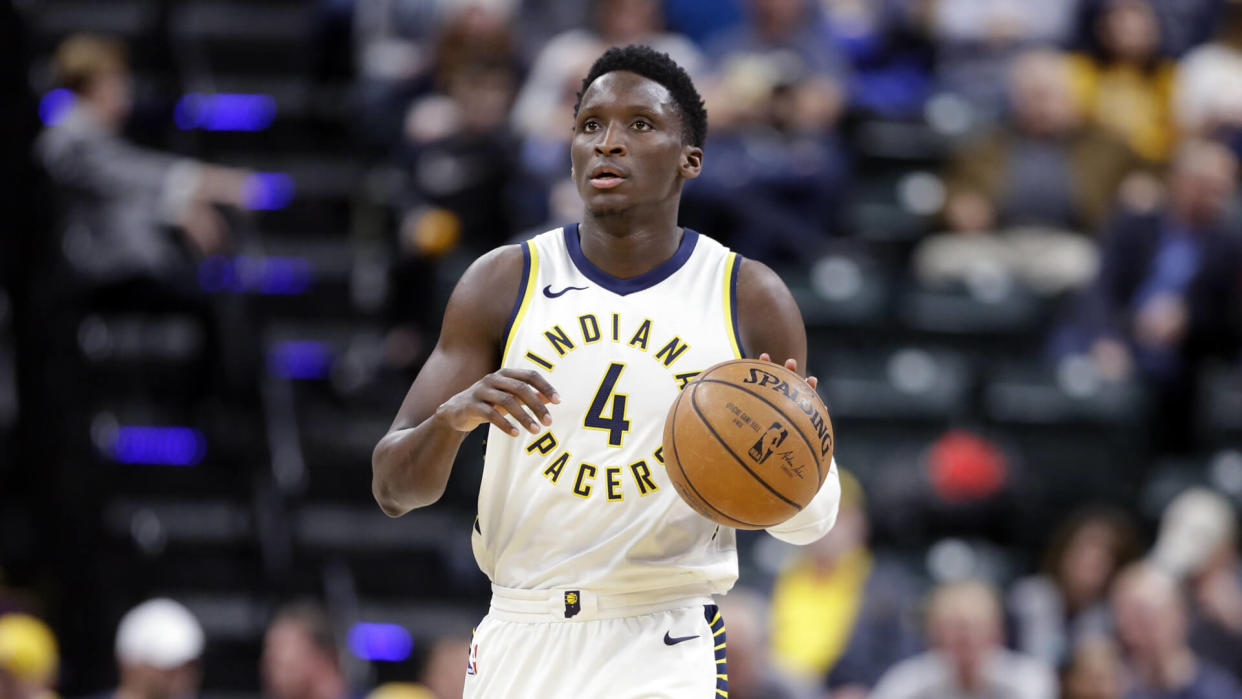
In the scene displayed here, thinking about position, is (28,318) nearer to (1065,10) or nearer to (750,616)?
(750,616)

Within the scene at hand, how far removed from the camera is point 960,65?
11805 millimetres

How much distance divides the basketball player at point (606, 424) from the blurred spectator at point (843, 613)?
4085mm

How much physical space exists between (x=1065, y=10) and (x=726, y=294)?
8.33 meters

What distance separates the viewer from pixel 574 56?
10617 millimetres

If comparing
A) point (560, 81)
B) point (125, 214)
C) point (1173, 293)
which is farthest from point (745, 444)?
point (1173, 293)

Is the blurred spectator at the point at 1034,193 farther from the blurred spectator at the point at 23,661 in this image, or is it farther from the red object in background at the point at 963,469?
the blurred spectator at the point at 23,661

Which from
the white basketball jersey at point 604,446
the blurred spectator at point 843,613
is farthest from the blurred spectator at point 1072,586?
the white basketball jersey at point 604,446

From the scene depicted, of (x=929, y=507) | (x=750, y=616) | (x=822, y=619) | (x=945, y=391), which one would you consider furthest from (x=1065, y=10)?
(x=750, y=616)

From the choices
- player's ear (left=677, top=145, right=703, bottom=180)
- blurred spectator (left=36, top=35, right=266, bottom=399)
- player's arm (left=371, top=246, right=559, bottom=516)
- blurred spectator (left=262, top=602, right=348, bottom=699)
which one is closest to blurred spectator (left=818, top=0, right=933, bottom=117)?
blurred spectator (left=36, top=35, right=266, bottom=399)

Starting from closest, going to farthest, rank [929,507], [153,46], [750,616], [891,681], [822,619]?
1. [750,616]
2. [891,681]
3. [822,619]
4. [929,507]
5. [153,46]

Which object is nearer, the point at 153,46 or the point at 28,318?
the point at 28,318

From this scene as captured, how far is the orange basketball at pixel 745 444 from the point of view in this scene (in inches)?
159

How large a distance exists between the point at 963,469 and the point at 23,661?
486cm

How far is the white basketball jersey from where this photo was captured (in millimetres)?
4324
